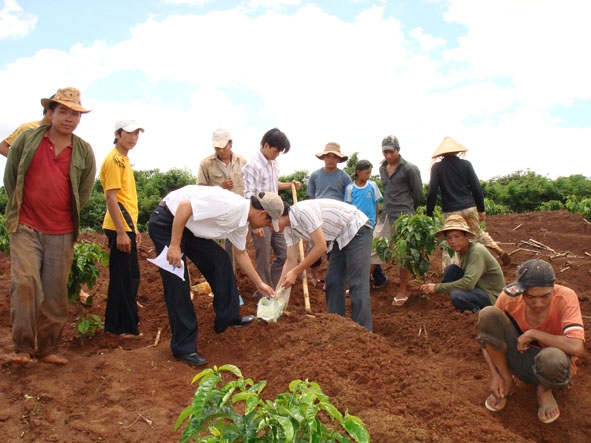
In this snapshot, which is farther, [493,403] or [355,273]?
[355,273]

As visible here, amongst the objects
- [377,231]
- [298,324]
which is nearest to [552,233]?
[377,231]

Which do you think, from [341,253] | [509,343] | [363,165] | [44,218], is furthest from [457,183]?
[44,218]

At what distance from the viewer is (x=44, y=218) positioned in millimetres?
4016

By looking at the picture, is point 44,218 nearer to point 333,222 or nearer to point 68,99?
point 68,99

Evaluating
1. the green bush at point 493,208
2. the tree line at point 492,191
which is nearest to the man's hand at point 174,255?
the tree line at point 492,191

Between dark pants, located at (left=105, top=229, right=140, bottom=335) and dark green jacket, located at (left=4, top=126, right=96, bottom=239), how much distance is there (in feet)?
1.69

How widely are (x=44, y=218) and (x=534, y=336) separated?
11.2 ft

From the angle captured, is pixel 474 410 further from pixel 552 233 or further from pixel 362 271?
pixel 552 233

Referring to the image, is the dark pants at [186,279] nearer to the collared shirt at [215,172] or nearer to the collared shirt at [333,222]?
the collared shirt at [333,222]

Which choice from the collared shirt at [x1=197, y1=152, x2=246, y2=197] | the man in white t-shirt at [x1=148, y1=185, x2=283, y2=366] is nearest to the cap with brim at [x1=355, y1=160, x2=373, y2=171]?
the collared shirt at [x1=197, y1=152, x2=246, y2=197]

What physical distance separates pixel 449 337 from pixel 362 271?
1.02 metres

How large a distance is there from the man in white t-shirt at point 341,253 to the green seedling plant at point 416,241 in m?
1.15

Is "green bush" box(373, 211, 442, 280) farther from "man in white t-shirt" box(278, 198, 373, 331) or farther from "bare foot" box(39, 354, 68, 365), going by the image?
"bare foot" box(39, 354, 68, 365)

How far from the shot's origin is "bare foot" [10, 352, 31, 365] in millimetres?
3832
